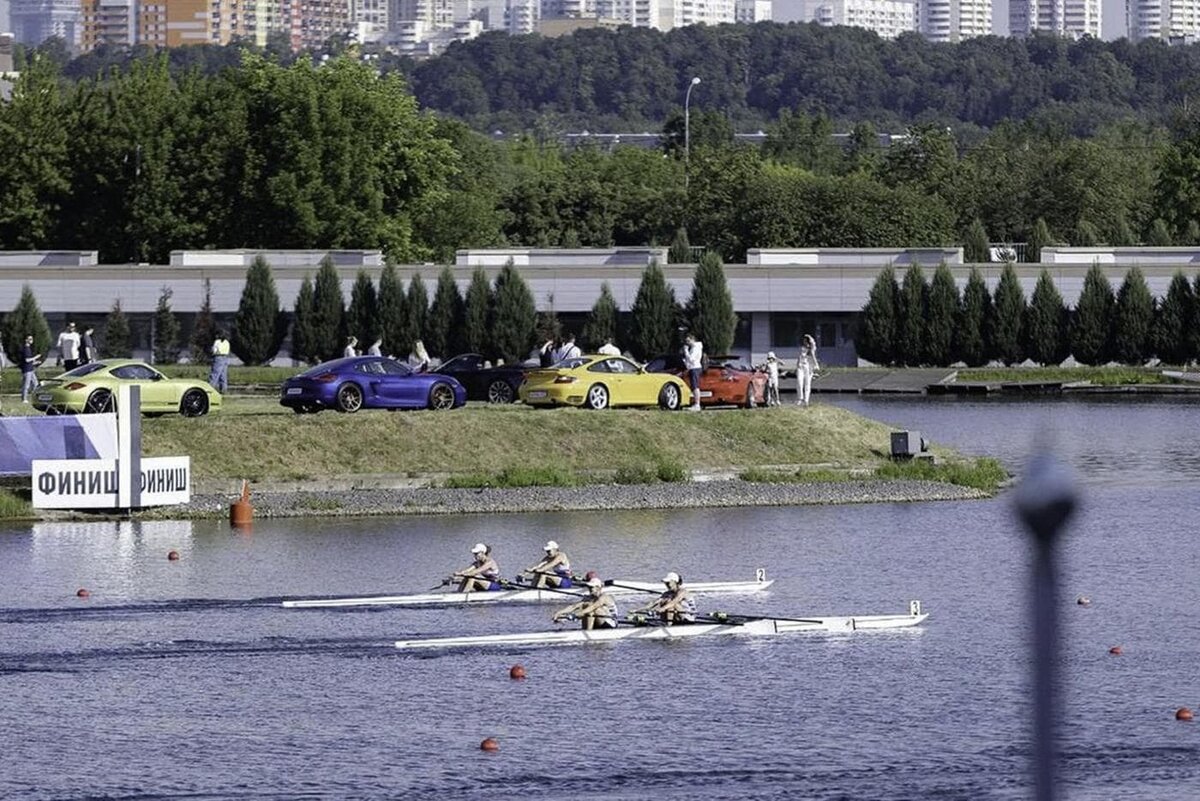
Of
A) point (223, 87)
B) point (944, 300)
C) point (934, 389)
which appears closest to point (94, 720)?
point (934, 389)

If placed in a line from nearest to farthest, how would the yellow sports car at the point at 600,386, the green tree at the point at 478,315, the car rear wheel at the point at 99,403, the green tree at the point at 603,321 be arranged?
1. the car rear wheel at the point at 99,403
2. the yellow sports car at the point at 600,386
3. the green tree at the point at 478,315
4. the green tree at the point at 603,321

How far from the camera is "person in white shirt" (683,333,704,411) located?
5584cm

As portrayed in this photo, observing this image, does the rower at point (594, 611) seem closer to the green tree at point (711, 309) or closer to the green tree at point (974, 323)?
the green tree at point (711, 309)

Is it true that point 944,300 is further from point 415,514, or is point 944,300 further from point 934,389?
point 415,514

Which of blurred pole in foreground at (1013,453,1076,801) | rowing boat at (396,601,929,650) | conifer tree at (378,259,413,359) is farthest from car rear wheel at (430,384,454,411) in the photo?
blurred pole in foreground at (1013,453,1076,801)

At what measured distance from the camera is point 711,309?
8956 cm

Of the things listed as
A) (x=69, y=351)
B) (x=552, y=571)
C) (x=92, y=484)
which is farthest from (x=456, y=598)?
(x=69, y=351)

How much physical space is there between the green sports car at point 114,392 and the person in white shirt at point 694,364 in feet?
37.6

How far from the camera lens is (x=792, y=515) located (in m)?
48.7

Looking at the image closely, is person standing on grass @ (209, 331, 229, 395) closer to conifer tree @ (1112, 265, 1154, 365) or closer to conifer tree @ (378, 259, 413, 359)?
conifer tree @ (378, 259, 413, 359)

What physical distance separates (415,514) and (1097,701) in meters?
22.5

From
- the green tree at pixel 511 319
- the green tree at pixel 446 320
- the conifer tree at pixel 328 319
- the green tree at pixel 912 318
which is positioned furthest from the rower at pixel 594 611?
the green tree at pixel 912 318

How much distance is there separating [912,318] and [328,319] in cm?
2311

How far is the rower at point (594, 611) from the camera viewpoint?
32969 mm
